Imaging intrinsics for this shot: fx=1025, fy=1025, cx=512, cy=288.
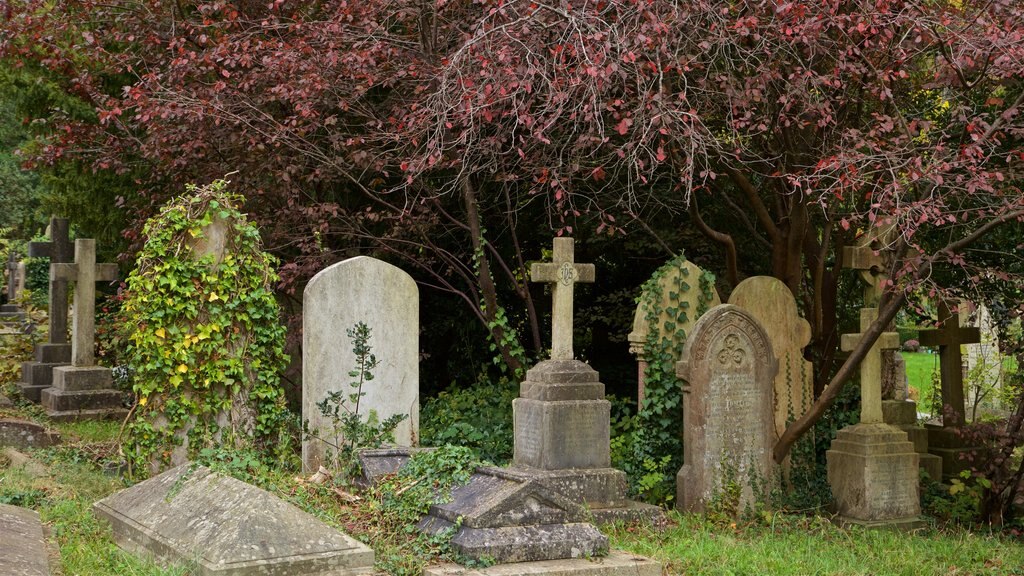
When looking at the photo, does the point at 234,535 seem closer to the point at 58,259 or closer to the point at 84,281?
the point at 84,281

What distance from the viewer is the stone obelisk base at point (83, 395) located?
11.8 metres

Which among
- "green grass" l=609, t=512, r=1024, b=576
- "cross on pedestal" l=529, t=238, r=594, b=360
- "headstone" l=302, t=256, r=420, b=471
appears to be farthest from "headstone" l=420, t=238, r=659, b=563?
"headstone" l=302, t=256, r=420, b=471

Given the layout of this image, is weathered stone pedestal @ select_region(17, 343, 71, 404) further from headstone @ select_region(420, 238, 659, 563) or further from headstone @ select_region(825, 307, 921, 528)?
headstone @ select_region(825, 307, 921, 528)

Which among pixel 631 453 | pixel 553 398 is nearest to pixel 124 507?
pixel 553 398

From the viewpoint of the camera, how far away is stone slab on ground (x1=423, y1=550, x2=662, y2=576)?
4.90m

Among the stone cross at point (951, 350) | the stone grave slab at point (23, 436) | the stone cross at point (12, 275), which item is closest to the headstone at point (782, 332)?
the stone cross at point (951, 350)

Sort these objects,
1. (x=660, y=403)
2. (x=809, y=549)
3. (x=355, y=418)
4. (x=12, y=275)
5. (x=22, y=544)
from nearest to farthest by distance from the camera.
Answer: (x=22, y=544), (x=809, y=549), (x=355, y=418), (x=660, y=403), (x=12, y=275)

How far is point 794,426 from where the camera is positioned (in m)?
8.63

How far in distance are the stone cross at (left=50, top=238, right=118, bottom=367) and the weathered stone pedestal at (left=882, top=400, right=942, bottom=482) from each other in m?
8.80

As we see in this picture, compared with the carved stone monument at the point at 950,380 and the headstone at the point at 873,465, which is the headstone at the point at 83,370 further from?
the carved stone monument at the point at 950,380

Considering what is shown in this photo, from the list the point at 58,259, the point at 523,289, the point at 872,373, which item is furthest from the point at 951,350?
the point at 58,259

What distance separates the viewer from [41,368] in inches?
515

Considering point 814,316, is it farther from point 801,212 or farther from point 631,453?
A: point 631,453

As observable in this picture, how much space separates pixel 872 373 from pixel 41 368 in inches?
395
